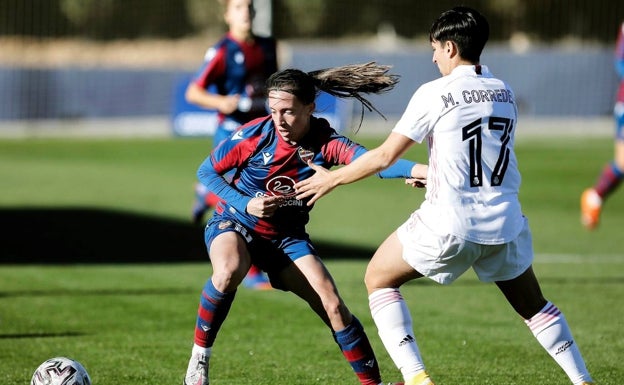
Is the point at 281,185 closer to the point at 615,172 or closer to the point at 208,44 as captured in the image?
the point at 615,172

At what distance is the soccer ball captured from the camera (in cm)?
612

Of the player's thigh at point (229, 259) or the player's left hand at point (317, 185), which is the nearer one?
the player's left hand at point (317, 185)

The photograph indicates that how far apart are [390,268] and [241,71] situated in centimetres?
508

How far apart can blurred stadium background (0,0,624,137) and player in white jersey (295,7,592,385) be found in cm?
2490

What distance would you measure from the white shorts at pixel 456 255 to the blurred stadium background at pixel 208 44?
24.9 metres

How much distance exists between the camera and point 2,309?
942 cm

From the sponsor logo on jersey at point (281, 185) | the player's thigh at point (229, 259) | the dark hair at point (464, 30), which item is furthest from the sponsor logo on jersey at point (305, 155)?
the dark hair at point (464, 30)

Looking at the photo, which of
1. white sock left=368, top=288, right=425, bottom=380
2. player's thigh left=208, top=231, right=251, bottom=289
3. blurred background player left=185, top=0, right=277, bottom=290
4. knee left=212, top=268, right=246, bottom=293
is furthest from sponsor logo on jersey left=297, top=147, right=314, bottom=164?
blurred background player left=185, top=0, right=277, bottom=290

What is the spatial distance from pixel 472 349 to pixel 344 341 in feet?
6.64

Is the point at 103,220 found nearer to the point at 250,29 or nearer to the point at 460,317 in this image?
the point at 250,29

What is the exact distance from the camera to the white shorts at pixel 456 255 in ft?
18.6

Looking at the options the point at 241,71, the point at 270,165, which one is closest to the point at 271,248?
the point at 270,165

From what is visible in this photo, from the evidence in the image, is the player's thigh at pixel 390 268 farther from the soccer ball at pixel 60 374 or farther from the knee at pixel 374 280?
the soccer ball at pixel 60 374

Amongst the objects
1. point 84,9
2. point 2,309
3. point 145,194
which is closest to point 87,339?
point 2,309
